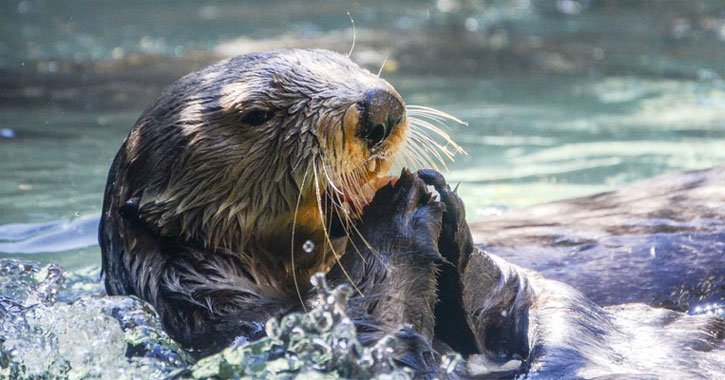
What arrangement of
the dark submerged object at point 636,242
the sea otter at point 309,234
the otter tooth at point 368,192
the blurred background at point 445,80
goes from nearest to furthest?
1. the sea otter at point 309,234
2. the otter tooth at point 368,192
3. the dark submerged object at point 636,242
4. the blurred background at point 445,80

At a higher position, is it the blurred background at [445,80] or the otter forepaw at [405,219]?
the otter forepaw at [405,219]

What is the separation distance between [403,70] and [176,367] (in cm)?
704

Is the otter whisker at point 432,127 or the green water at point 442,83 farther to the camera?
the green water at point 442,83

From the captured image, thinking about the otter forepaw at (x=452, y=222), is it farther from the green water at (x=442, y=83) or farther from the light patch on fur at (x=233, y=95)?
the green water at (x=442, y=83)

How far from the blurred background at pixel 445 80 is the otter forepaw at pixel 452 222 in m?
2.18

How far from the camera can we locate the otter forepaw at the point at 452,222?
277 centimetres

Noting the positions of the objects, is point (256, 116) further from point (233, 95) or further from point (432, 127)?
point (432, 127)

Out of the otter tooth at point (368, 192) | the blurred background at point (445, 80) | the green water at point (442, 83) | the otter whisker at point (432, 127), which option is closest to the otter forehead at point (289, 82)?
the otter whisker at point (432, 127)

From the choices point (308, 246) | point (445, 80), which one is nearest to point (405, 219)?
point (308, 246)

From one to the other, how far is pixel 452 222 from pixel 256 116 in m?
0.68

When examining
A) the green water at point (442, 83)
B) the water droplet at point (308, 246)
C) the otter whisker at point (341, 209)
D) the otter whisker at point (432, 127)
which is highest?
the otter whisker at point (432, 127)

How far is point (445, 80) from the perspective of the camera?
9.10 m

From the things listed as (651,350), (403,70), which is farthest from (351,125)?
(403,70)

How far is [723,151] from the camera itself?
21.5 ft
